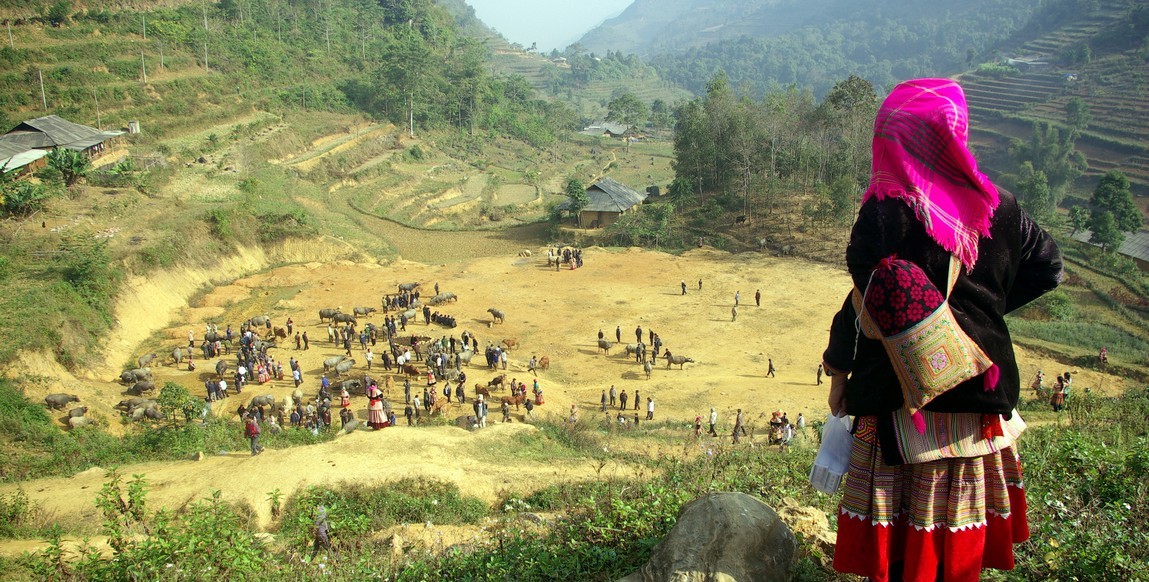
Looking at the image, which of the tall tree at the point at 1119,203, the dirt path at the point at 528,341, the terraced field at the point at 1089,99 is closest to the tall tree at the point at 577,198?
the dirt path at the point at 528,341

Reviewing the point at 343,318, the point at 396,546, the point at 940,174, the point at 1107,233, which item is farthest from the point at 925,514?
the point at 1107,233

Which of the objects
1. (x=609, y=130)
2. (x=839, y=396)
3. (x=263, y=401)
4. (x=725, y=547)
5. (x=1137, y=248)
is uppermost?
(x=609, y=130)

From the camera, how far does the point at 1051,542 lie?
456cm

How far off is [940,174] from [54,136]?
125 ft

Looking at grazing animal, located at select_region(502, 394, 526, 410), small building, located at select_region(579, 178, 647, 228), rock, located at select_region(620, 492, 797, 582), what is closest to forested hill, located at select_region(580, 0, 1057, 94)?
small building, located at select_region(579, 178, 647, 228)

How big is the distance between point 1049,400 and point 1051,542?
58.3 ft

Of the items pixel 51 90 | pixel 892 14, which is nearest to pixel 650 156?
pixel 51 90

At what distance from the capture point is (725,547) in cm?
440

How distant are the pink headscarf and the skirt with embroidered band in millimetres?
1054

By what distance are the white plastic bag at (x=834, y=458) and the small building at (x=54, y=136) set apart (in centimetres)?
3669

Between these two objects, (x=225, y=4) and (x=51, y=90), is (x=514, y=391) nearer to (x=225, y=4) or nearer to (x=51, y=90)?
(x=51, y=90)

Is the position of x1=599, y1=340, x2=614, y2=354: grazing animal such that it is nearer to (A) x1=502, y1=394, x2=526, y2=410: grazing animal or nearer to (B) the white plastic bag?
(A) x1=502, y1=394, x2=526, y2=410: grazing animal

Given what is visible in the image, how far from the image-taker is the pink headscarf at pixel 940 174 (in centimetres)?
339

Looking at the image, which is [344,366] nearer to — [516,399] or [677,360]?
[516,399]
